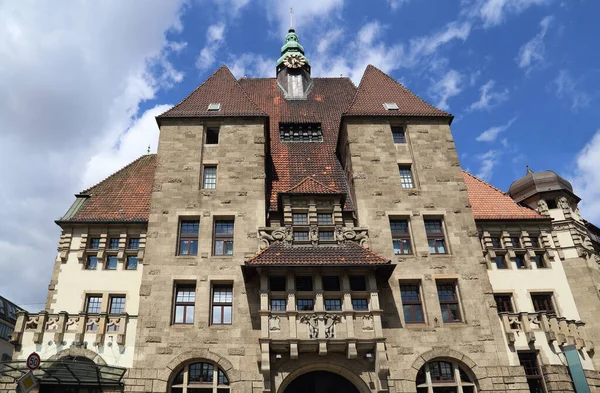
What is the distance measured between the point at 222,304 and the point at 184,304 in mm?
1618

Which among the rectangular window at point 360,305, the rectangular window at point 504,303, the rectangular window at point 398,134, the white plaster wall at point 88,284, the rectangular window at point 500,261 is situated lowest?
the rectangular window at point 360,305

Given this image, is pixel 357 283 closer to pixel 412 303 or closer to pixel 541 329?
pixel 412 303

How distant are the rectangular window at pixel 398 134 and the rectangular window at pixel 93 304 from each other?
16.5 m

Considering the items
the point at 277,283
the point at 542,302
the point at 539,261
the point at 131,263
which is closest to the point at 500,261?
the point at 539,261

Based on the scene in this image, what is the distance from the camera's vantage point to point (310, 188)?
23.5m

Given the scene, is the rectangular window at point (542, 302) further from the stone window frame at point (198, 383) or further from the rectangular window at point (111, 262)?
the rectangular window at point (111, 262)

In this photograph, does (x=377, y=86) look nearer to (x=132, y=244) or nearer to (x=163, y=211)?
(x=163, y=211)

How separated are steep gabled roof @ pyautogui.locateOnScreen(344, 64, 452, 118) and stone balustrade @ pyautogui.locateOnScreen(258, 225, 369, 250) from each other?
7119mm

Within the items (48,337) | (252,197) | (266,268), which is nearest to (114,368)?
(48,337)

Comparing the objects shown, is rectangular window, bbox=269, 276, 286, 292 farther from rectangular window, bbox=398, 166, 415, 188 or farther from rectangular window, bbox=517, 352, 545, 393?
rectangular window, bbox=517, 352, 545, 393

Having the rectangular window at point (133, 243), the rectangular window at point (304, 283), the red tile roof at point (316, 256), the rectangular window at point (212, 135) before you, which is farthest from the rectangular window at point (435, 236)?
the rectangular window at point (133, 243)

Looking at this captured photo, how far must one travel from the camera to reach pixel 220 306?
20.5 metres

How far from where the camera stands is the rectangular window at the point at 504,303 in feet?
74.7

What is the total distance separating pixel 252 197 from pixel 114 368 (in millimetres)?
9339
